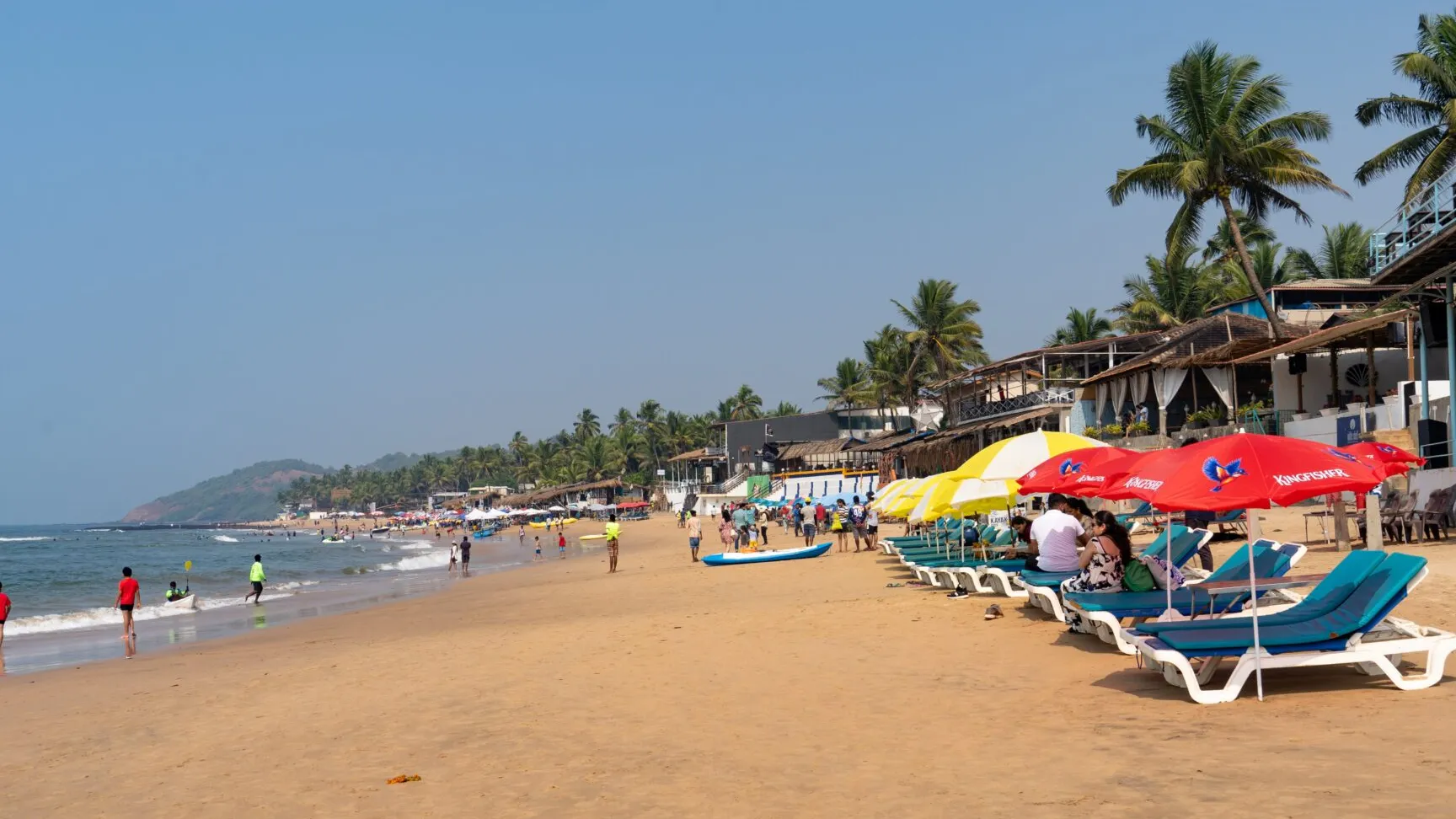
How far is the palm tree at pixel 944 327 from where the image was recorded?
59.2 m

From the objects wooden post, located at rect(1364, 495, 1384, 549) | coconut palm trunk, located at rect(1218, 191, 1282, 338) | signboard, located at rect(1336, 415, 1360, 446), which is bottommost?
wooden post, located at rect(1364, 495, 1384, 549)

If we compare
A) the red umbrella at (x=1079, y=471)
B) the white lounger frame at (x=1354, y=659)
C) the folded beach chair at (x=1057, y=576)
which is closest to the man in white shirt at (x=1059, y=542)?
the folded beach chair at (x=1057, y=576)

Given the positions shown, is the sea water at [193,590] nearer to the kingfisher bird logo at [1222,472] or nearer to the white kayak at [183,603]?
the white kayak at [183,603]

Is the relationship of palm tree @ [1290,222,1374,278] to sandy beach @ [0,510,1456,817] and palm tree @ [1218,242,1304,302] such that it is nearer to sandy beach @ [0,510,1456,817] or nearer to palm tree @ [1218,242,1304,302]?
palm tree @ [1218,242,1304,302]

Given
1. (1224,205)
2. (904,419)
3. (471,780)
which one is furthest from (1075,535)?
(904,419)

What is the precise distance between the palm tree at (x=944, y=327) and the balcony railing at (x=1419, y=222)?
3554 centimetres

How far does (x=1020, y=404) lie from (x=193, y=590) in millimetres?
29203

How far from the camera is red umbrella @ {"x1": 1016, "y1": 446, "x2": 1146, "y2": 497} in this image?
10984 mm

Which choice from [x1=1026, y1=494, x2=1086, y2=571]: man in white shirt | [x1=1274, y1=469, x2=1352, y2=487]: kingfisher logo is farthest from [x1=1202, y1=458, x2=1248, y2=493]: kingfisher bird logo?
[x1=1026, y1=494, x2=1086, y2=571]: man in white shirt

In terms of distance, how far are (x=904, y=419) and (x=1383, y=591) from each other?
66694 mm

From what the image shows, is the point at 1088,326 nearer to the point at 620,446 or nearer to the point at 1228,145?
the point at 1228,145

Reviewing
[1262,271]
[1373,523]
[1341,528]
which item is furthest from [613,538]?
[1262,271]

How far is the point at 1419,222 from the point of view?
20625mm

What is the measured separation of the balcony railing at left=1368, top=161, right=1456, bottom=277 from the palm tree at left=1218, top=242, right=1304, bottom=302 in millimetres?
24804
